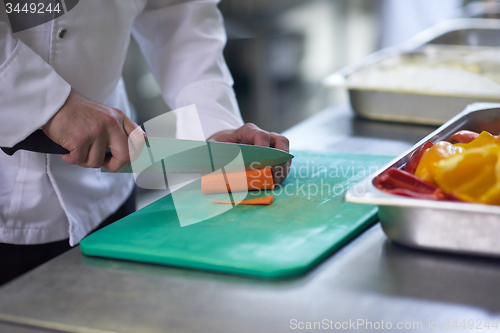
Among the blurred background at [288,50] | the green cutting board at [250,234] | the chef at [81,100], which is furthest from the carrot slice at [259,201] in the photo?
the blurred background at [288,50]

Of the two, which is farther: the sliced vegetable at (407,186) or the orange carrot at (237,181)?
the orange carrot at (237,181)

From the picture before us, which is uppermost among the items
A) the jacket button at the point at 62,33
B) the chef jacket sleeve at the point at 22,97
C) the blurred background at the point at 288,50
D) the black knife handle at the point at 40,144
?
the jacket button at the point at 62,33

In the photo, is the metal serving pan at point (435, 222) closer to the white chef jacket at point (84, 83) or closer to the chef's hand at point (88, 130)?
the chef's hand at point (88, 130)

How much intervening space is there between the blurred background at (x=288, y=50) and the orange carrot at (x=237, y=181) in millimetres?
2488

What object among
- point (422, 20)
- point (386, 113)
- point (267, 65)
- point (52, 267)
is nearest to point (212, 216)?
point (52, 267)

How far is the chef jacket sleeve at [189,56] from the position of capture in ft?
3.99

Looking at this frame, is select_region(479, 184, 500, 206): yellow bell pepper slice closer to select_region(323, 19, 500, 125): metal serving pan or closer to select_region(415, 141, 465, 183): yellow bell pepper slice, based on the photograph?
select_region(415, 141, 465, 183): yellow bell pepper slice

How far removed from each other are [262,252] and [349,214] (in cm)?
19

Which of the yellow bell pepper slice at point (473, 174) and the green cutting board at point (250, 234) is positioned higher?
the yellow bell pepper slice at point (473, 174)

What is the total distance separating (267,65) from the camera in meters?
4.18

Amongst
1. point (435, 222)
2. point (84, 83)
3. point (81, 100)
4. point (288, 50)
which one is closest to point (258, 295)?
point (435, 222)

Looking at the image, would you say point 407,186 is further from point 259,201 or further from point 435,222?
point 259,201

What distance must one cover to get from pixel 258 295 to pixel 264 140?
16.9 inches

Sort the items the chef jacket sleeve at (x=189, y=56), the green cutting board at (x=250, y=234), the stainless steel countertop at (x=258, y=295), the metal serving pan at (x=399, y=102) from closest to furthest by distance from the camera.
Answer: the stainless steel countertop at (x=258, y=295), the green cutting board at (x=250, y=234), the chef jacket sleeve at (x=189, y=56), the metal serving pan at (x=399, y=102)
